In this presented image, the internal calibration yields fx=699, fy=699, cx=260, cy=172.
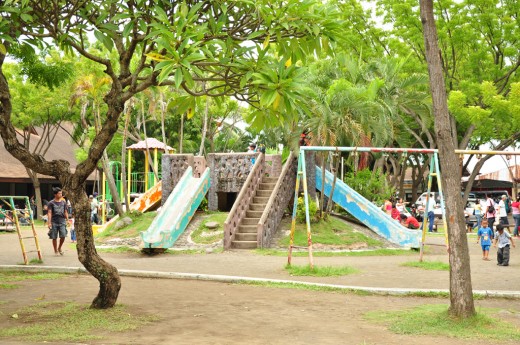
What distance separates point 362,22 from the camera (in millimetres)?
34281

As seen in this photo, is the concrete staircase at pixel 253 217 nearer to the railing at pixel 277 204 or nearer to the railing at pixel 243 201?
the railing at pixel 243 201

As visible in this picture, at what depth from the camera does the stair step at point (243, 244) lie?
63.3 feet

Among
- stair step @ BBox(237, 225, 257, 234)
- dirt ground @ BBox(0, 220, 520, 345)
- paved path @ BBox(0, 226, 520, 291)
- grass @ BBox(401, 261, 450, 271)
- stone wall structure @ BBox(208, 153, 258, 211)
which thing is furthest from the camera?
stone wall structure @ BBox(208, 153, 258, 211)

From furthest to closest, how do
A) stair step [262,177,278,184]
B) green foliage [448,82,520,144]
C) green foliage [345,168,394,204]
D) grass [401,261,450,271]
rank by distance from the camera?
1. green foliage [448,82,520,144]
2. green foliage [345,168,394,204]
3. stair step [262,177,278,184]
4. grass [401,261,450,271]

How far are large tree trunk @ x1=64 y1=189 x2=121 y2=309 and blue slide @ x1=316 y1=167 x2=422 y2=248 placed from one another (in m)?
12.3

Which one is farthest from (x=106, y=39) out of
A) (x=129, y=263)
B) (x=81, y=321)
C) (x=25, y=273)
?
(x=129, y=263)

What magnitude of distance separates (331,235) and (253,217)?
92.6 inches

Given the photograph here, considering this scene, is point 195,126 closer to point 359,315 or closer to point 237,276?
point 237,276

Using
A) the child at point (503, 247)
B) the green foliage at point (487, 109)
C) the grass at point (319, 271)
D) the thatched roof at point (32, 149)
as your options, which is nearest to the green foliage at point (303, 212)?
the grass at point (319, 271)

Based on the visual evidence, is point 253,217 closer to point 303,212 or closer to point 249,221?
point 249,221

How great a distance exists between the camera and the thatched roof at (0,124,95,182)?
3915 centimetres

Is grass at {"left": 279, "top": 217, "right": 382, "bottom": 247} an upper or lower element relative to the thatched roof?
lower

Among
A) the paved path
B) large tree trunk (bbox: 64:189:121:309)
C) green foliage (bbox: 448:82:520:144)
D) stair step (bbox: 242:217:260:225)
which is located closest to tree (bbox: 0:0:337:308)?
large tree trunk (bbox: 64:189:121:309)

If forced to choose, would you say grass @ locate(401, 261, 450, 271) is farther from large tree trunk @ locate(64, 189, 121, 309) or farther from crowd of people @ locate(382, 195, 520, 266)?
large tree trunk @ locate(64, 189, 121, 309)
